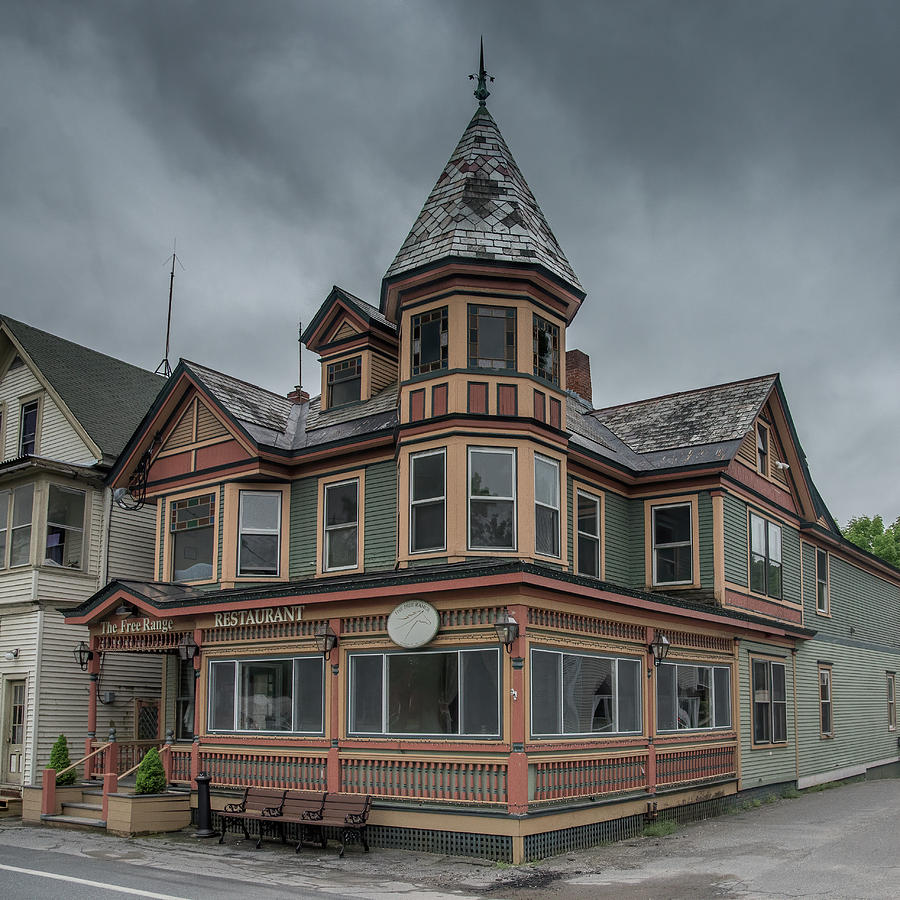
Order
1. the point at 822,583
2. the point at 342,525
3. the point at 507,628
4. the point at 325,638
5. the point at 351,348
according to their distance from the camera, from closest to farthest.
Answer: the point at 507,628 < the point at 325,638 < the point at 342,525 < the point at 351,348 < the point at 822,583

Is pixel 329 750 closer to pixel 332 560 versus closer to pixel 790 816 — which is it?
pixel 332 560

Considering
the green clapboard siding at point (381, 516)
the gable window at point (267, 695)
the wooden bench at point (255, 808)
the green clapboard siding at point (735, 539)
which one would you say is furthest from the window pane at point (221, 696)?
the green clapboard siding at point (735, 539)

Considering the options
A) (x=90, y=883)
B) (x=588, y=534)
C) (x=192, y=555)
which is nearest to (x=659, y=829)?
(x=588, y=534)

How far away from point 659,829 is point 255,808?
21.3 feet

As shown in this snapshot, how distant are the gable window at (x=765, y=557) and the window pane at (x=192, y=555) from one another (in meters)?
11.6

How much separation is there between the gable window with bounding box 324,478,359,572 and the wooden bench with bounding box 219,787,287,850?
476cm

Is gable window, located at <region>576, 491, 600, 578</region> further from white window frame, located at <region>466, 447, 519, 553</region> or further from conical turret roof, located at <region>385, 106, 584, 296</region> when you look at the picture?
conical turret roof, located at <region>385, 106, 584, 296</region>

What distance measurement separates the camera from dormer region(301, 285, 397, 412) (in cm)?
2169

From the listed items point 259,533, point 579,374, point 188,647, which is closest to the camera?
point 188,647

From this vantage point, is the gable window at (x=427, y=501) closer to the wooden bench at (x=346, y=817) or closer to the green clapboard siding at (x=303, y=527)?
the green clapboard siding at (x=303, y=527)

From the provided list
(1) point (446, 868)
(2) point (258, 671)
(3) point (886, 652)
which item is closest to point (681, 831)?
(1) point (446, 868)

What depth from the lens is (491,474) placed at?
17188 mm

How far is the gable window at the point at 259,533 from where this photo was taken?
66.8 feet

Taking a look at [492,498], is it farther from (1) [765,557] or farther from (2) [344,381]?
(1) [765,557]
